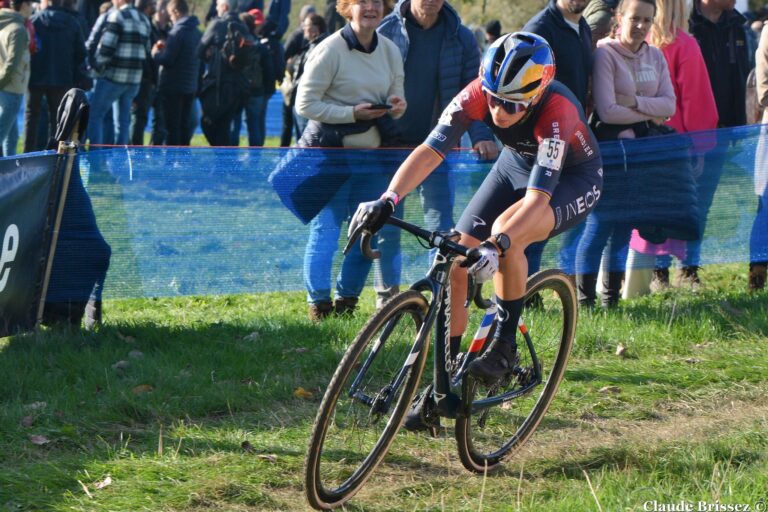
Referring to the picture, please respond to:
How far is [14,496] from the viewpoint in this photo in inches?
192

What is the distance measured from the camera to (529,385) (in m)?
5.82

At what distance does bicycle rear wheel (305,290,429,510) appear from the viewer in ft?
15.2

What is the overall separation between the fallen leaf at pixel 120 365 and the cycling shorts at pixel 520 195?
2.21 metres

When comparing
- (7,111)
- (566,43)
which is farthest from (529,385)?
Result: (7,111)

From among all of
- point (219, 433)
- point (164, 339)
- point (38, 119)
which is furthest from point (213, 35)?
point (219, 433)

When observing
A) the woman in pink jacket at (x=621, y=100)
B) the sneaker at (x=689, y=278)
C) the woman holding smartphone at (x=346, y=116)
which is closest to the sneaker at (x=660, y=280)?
the sneaker at (x=689, y=278)

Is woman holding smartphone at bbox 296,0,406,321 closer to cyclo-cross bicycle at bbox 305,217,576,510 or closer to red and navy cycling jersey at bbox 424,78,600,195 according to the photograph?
cyclo-cross bicycle at bbox 305,217,576,510

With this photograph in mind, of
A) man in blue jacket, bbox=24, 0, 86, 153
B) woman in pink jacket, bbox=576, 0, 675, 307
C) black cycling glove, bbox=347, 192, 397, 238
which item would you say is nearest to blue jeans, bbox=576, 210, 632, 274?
woman in pink jacket, bbox=576, 0, 675, 307

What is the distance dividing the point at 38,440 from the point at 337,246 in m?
2.89

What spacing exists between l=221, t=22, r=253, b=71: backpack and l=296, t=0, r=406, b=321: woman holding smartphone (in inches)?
230

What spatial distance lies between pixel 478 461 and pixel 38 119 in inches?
355

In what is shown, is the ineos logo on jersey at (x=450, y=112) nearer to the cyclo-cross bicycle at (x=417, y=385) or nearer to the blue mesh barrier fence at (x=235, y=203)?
the cyclo-cross bicycle at (x=417, y=385)

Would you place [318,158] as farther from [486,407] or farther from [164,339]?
[486,407]

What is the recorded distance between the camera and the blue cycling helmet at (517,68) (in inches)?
204
